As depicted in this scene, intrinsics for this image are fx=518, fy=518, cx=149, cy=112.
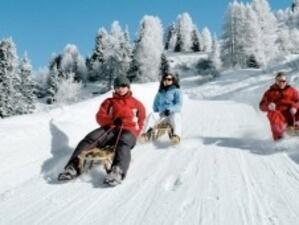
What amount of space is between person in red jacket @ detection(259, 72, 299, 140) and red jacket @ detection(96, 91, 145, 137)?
8.24ft

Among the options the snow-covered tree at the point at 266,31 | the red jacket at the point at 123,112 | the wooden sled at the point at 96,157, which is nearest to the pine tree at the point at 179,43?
the snow-covered tree at the point at 266,31

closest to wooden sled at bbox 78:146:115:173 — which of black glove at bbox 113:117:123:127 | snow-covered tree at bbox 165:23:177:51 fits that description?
black glove at bbox 113:117:123:127

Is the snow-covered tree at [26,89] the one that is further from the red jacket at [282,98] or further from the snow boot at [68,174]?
the snow boot at [68,174]

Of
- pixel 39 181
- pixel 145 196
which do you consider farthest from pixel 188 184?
pixel 39 181

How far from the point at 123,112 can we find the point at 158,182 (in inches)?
79.3

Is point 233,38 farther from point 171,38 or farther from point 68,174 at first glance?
point 68,174

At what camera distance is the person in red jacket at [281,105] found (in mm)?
9336

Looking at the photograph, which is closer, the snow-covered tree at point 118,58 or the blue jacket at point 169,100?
the blue jacket at point 169,100

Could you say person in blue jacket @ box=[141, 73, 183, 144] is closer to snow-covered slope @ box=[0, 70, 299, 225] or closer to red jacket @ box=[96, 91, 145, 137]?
snow-covered slope @ box=[0, 70, 299, 225]

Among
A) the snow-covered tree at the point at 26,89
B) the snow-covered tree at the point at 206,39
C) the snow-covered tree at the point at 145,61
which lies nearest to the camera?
the snow-covered tree at the point at 26,89

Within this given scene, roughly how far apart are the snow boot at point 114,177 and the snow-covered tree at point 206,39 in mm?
107084

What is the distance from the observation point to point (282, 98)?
32.3 ft

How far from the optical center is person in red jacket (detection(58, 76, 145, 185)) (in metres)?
6.67

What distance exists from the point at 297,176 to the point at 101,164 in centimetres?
272
